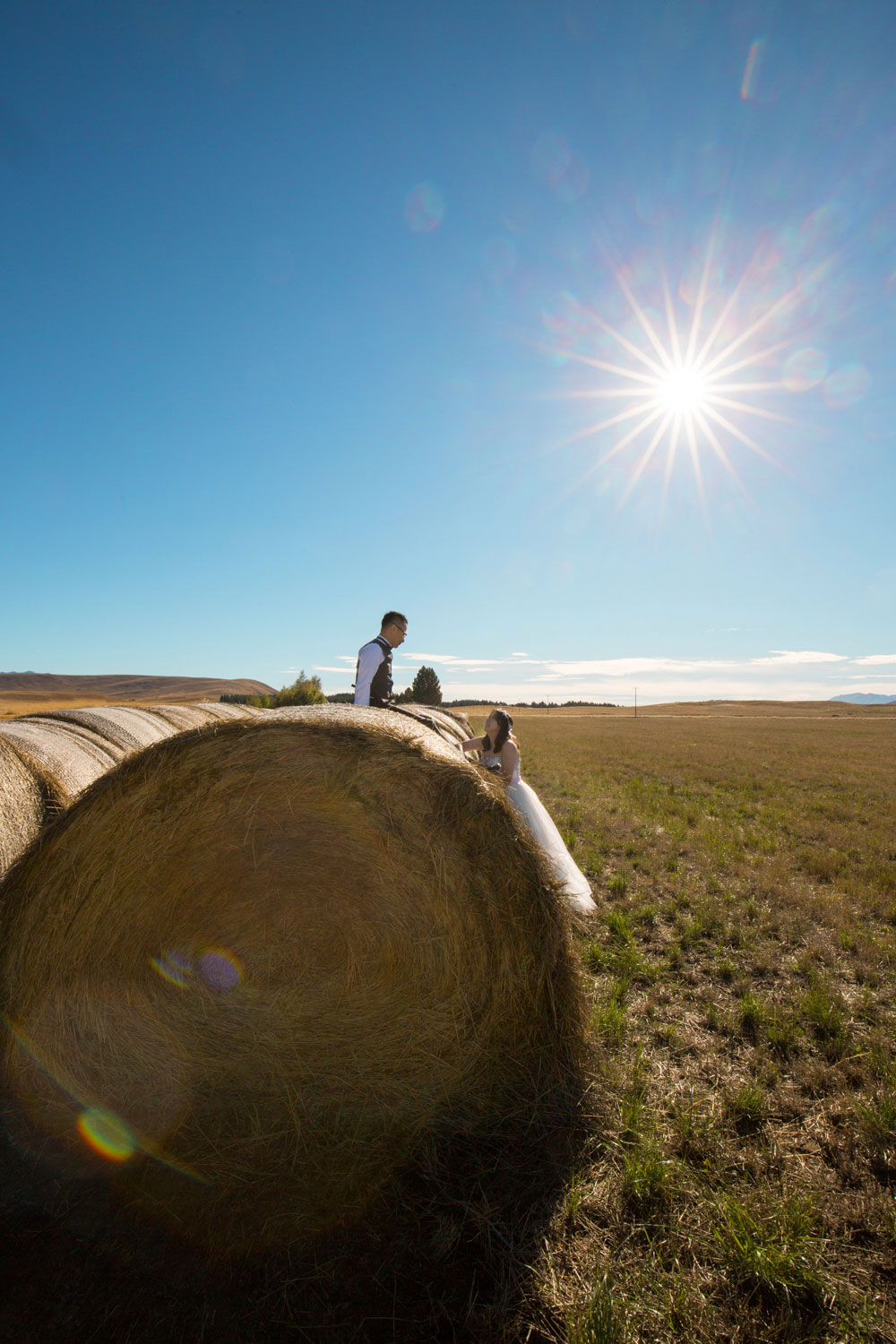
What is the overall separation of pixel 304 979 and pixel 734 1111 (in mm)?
2352

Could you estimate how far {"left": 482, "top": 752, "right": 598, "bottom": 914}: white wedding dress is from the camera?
20.4 feet

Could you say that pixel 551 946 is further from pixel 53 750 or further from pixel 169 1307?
pixel 53 750

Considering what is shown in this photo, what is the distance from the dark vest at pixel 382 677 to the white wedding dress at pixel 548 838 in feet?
5.57

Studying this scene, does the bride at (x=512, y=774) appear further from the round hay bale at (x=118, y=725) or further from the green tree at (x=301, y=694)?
the green tree at (x=301, y=694)

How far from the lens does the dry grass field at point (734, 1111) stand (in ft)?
7.23

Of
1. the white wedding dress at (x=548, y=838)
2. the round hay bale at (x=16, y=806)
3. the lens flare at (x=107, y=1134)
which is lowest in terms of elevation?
the lens flare at (x=107, y=1134)

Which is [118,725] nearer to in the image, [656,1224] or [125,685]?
[656,1224]

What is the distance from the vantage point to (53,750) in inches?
217

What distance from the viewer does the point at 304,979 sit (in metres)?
3.21

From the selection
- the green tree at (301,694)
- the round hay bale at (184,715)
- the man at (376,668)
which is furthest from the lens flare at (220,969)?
the green tree at (301,694)

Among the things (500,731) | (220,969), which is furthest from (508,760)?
(220,969)

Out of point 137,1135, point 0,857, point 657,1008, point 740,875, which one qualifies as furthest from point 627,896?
point 0,857

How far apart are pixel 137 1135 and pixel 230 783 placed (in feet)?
5.83

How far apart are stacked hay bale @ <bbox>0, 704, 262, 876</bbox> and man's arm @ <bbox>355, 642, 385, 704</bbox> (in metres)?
1.22
